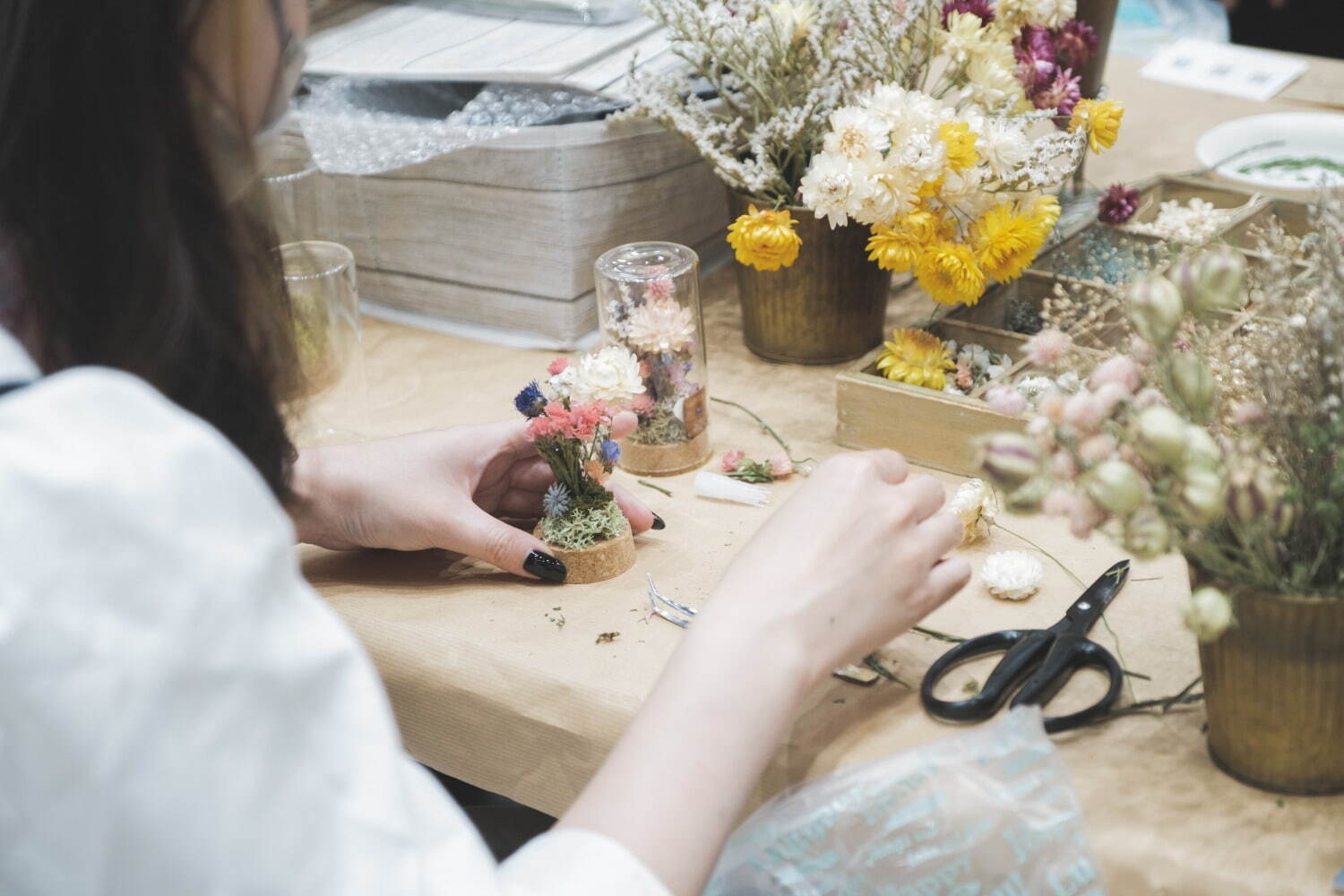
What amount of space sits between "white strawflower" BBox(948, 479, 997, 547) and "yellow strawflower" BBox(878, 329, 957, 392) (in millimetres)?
159

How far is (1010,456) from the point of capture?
2.23ft

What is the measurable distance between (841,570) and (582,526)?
29cm

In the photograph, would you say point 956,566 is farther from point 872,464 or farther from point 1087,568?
point 1087,568

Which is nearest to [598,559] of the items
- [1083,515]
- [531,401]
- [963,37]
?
[531,401]

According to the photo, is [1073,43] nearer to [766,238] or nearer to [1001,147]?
[1001,147]

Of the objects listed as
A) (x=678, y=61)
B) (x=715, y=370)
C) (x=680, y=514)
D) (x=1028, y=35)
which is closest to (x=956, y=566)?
(x=680, y=514)

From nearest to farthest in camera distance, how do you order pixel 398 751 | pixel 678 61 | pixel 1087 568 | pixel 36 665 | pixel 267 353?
pixel 36 665 < pixel 398 751 < pixel 267 353 < pixel 1087 568 < pixel 678 61

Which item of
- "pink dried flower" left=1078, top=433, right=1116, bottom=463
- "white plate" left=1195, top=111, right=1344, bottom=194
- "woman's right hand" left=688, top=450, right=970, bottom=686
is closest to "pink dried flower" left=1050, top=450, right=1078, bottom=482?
"pink dried flower" left=1078, top=433, right=1116, bottom=463

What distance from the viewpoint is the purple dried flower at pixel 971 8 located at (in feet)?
4.17

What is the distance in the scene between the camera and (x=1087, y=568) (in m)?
1.02

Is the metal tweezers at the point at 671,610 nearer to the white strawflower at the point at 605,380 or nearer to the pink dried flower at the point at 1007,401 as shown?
the white strawflower at the point at 605,380

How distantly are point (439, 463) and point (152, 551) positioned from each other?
528 millimetres

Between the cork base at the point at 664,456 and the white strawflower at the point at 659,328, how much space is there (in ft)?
0.29

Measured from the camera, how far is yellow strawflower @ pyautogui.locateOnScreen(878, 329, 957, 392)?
121 cm
